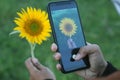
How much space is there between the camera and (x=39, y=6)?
14.5ft

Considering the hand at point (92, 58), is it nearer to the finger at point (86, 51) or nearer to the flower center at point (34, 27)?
the finger at point (86, 51)

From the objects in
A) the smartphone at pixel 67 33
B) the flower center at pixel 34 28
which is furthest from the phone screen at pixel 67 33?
the flower center at pixel 34 28

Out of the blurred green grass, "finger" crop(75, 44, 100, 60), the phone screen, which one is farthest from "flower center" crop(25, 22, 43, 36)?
the blurred green grass

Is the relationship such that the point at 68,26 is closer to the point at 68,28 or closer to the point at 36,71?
the point at 68,28

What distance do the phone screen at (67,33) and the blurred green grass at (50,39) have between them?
807 millimetres

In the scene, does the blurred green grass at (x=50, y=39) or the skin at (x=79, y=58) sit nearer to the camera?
the skin at (x=79, y=58)

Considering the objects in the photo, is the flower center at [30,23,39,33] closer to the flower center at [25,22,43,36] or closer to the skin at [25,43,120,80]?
the flower center at [25,22,43,36]

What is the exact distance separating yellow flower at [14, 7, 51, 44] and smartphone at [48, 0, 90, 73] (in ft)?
0.26

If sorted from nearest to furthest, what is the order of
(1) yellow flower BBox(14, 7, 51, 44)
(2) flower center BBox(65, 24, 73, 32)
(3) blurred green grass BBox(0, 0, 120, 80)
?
(1) yellow flower BBox(14, 7, 51, 44) < (2) flower center BBox(65, 24, 73, 32) < (3) blurred green grass BBox(0, 0, 120, 80)

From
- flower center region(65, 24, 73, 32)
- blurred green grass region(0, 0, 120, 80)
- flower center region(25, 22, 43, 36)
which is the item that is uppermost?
flower center region(25, 22, 43, 36)

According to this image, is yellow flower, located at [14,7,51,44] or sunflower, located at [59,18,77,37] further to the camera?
sunflower, located at [59,18,77,37]

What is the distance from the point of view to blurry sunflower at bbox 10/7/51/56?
2.25m

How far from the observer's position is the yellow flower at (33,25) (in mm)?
2254

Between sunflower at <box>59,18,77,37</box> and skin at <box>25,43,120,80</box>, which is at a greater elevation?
sunflower at <box>59,18,77,37</box>
